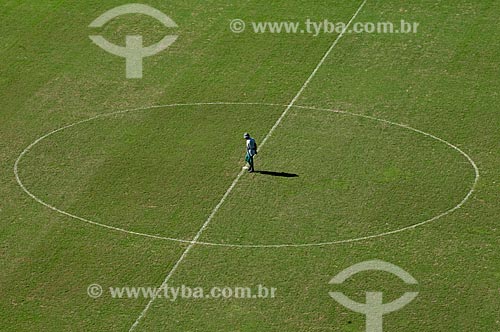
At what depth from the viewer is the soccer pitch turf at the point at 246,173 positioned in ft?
145

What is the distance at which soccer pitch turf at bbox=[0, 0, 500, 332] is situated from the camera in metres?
44.2

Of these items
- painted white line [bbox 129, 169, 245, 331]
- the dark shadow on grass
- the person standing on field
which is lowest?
painted white line [bbox 129, 169, 245, 331]

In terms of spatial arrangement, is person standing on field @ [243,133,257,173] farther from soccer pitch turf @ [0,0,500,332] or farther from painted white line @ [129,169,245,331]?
soccer pitch turf @ [0,0,500,332]

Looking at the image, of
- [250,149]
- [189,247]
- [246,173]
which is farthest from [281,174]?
[189,247]

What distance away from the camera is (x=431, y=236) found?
47.8 m

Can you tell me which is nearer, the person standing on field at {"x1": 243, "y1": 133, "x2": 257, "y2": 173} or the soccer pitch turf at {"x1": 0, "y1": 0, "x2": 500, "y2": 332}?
the soccer pitch turf at {"x1": 0, "y1": 0, "x2": 500, "y2": 332}

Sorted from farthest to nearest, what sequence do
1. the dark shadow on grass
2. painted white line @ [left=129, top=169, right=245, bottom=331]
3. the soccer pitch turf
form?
the dark shadow on grass
the soccer pitch turf
painted white line @ [left=129, top=169, right=245, bottom=331]

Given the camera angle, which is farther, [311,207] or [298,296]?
[311,207]

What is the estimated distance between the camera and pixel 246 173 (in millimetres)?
52281

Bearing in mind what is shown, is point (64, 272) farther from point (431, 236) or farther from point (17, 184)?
point (431, 236)

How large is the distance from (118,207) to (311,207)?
27.1 ft

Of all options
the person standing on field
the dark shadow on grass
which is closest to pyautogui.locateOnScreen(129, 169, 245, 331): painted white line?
the person standing on field

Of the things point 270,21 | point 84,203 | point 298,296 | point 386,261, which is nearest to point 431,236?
point 386,261

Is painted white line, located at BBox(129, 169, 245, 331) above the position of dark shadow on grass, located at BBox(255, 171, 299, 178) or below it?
below
